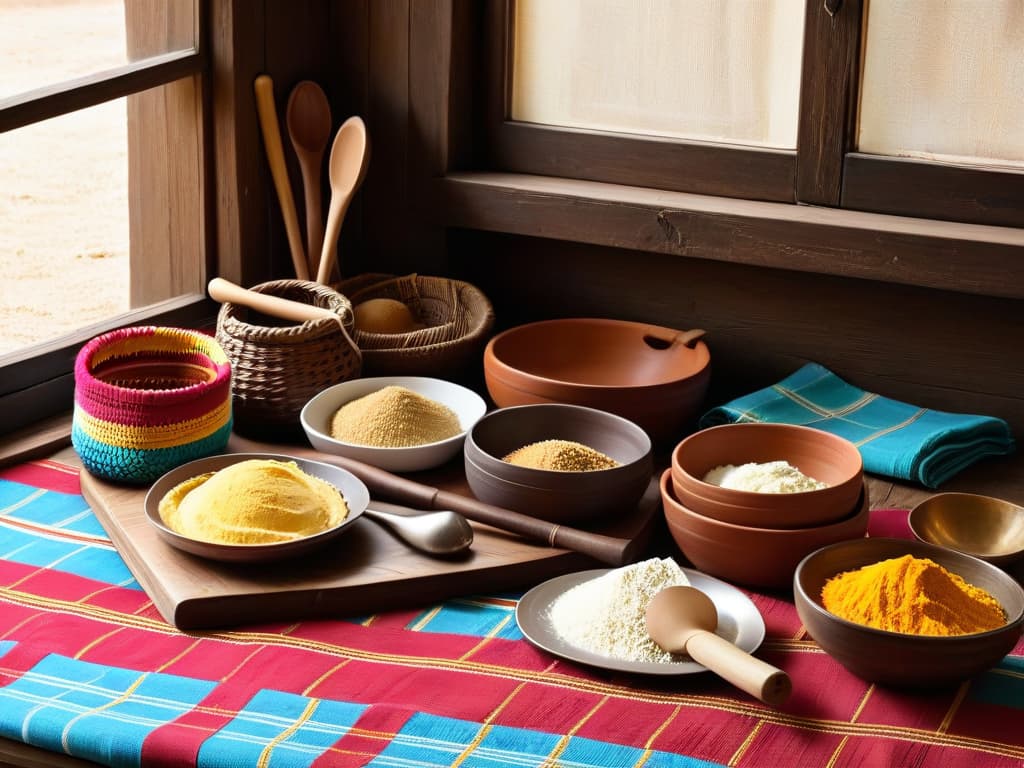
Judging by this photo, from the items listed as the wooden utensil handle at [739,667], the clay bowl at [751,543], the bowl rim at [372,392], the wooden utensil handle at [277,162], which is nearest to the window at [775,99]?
the wooden utensil handle at [277,162]

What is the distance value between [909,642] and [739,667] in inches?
5.6

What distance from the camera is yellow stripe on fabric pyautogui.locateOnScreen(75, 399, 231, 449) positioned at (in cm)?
141

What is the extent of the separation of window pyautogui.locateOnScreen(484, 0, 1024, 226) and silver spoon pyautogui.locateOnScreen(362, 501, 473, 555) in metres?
0.69

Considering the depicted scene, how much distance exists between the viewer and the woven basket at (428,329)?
1686 mm

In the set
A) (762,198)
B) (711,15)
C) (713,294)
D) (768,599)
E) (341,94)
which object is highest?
(711,15)

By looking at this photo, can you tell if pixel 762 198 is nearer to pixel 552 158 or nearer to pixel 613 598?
pixel 552 158

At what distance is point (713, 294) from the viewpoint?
180 cm

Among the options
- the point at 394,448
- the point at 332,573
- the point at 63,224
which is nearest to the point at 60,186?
the point at 63,224

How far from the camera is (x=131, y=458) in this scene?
142cm

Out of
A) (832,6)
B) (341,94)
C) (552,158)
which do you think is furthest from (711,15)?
(341,94)

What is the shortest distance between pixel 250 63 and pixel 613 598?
3.21 ft

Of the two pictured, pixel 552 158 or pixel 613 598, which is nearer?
pixel 613 598

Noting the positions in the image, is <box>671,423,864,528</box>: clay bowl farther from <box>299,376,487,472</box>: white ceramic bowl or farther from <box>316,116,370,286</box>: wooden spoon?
<box>316,116,370,286</box>: wooden spoon

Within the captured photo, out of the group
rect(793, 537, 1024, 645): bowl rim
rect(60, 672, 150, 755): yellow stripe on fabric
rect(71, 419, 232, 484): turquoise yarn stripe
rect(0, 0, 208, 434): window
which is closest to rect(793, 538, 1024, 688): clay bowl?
rect(793, 537, 1024, 645): bowl rim
